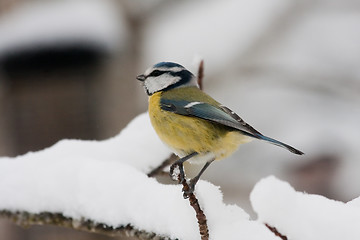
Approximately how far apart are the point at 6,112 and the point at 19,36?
513 mm

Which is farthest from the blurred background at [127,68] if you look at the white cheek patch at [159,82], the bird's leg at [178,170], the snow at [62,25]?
the bird's leg at [178,170]

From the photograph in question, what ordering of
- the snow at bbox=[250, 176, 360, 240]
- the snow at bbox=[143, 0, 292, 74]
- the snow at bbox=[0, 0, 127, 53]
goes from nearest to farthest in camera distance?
the snow at bbox=[250, 176, 360, 240]
the snow at bbox=[0, 0, 127, 53]
the snow at bbox=[143, 0, 292, 74]

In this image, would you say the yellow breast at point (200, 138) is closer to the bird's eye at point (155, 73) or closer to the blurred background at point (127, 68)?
the bird's eye at point (155, 73)

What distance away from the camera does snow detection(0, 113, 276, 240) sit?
1059 mm

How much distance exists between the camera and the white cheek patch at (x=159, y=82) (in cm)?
163

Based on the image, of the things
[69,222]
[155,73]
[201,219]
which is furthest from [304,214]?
[155,73]

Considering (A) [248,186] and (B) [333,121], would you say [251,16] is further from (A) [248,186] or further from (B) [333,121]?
(B) [333,121]

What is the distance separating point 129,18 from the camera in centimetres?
417

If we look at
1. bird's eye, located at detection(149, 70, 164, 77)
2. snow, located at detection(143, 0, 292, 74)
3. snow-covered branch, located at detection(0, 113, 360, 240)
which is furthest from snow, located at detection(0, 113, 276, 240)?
snow, located at detection(143, 0, 292, 74)

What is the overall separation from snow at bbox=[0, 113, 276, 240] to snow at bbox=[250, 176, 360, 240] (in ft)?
0.15

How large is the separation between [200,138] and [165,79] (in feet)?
0.92

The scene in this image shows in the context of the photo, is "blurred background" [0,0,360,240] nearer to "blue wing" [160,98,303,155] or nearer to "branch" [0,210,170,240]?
"blue wing" [160,98,303,155]

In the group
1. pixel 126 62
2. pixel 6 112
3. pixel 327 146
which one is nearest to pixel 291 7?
pixel 327 146

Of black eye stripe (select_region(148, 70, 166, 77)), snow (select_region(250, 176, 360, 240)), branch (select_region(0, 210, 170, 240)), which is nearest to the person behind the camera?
snow (select_region(250, 176, 360, 240))
